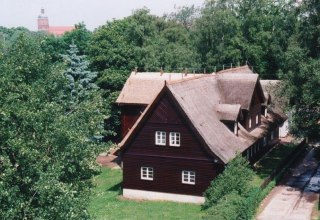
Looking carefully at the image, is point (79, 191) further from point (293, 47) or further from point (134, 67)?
point (134, 67)

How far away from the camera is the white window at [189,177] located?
37138 mm

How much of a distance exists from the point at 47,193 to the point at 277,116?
40.5 metres

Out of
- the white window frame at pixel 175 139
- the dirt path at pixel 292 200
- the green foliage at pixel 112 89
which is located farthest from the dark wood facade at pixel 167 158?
the green foliage at pixel 112 89

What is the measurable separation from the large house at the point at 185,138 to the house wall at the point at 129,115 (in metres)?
14.3

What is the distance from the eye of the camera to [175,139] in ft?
123

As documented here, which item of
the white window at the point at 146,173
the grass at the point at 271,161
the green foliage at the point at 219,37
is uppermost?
the green foliage at the point at 219,37

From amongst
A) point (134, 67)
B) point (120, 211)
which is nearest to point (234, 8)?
point (134, 67)

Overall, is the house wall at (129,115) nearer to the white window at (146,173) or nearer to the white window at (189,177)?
the white window at (146,173)

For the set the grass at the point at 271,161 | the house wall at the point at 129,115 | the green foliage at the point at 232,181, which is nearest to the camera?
the green foliage at the point at 232,181

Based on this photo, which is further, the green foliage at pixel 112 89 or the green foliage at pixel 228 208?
the green foliage at pixel 112 89

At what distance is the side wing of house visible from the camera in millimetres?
36719

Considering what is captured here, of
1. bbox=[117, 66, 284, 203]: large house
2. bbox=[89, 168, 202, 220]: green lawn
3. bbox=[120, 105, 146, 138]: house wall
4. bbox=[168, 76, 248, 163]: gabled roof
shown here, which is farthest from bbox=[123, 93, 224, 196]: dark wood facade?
bbox=[120, 105, 146, 138]: house wall

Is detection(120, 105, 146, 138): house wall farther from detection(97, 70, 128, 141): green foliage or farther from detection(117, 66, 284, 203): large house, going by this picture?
detection(117, 66, 284, 203): large house

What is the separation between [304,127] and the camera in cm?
3934
